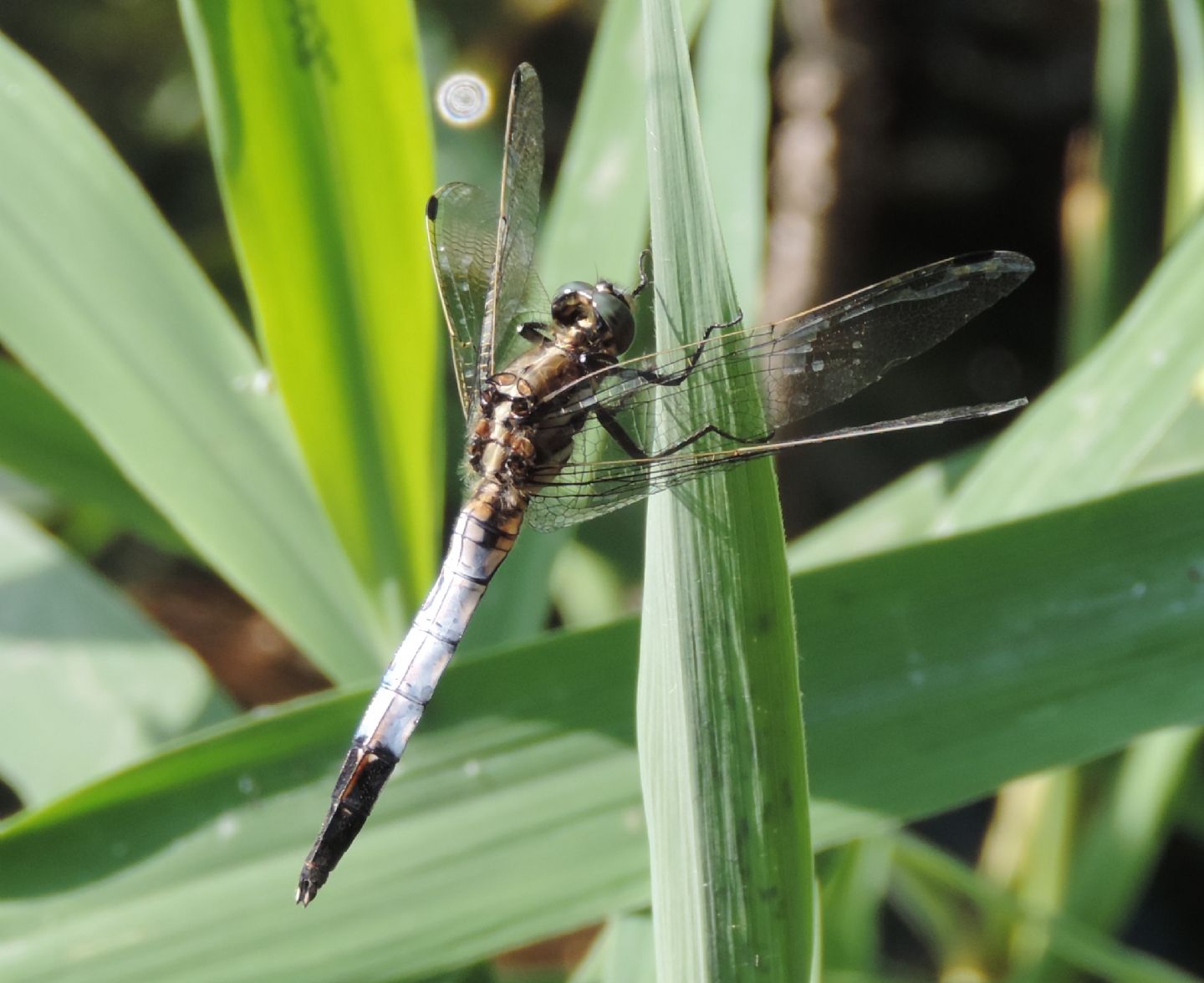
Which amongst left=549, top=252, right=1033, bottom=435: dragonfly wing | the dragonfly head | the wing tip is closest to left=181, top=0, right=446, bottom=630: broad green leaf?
the dragonfly head

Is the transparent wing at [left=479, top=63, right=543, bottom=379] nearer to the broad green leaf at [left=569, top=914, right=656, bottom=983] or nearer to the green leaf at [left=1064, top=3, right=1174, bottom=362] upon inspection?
the broad green leaf at [left=569, top=914, right=656, bottom=983]

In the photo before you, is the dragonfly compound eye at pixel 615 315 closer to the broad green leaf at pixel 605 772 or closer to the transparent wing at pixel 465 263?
the transparent wing at pixel 465 263

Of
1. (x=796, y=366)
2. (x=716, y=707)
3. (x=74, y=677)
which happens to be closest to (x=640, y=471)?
(x=796, y=366)

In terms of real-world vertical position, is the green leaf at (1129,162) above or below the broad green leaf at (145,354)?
above

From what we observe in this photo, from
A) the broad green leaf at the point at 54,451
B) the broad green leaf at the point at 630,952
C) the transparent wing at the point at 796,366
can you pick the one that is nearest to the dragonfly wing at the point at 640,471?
the transparent wing at the point at 796,366

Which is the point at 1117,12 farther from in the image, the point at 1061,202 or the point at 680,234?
the point at 680,234

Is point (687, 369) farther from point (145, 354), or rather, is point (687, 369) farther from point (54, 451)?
point (54, 451)

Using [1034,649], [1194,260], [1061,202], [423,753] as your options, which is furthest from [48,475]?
[1061,202]
